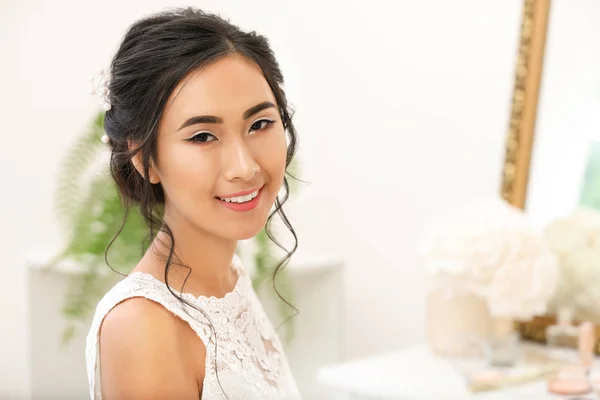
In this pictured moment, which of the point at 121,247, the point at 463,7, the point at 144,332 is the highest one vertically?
the point at 463,7

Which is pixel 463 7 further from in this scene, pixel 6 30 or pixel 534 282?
pixel 6 30

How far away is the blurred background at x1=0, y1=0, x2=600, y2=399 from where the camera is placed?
2346mm

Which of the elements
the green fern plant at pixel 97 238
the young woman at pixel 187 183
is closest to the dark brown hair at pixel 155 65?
the young woman at pixel 187 183

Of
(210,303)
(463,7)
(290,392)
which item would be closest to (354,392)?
(290,392)

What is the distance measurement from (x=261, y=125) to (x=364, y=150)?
177cm

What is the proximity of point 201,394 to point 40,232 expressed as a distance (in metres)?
2.50

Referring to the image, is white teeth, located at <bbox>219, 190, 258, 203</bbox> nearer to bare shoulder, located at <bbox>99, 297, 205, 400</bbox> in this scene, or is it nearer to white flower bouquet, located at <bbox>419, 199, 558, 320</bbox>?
bare shoulder, located at <bbox>99, 297, 205, 400</bbox>

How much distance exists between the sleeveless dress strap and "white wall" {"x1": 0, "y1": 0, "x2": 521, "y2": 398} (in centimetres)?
168

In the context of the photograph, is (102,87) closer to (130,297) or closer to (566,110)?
(130,297)

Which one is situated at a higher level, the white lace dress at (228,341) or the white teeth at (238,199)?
the white teeth at (238,199)

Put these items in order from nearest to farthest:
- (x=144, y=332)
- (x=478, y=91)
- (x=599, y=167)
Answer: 1. (x=144, y=332)
2. (x=599, y=167)
3. (x=478, y=91)

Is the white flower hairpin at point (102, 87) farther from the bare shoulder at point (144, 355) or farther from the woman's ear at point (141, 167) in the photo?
the bare shoulder at point (144, 355)

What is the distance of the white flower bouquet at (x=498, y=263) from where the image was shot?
2.13 m

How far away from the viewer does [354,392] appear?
2.05 m
